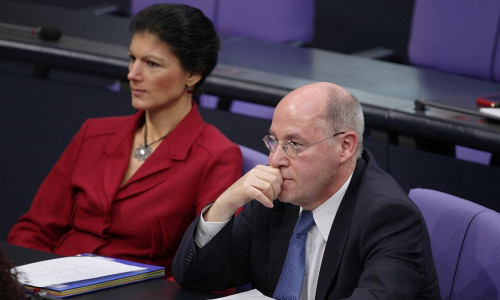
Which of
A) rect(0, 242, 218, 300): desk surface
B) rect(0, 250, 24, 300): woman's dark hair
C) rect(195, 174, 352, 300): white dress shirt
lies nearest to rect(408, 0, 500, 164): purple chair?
rect(195, 174, 352, 300): white dress shirt

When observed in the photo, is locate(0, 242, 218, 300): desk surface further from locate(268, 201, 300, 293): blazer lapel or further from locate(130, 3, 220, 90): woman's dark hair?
locate(130, 3, 220, 90): woman's dark hair

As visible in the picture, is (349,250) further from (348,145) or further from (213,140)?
(213,140)

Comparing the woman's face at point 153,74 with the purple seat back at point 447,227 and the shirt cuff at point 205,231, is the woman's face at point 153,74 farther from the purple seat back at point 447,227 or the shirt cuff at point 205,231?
the purple seat back at point 447,227

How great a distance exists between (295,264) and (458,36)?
205cm

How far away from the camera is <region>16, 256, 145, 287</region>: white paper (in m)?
2.17

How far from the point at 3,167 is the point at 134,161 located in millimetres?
1160

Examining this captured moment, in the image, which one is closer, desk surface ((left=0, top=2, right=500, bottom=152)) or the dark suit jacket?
the dark suit jacket

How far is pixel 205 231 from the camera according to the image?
2.30 metres

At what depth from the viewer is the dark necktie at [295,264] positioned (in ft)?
7.27

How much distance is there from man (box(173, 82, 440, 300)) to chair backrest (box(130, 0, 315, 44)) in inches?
89.0

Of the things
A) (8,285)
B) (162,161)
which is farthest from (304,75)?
(8,285)

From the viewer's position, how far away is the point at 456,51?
4008 millimetres

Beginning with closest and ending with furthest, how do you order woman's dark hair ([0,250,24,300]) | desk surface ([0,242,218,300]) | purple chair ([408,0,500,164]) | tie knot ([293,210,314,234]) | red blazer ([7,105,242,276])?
woman's dark hair ([0,250,24,300]), desk surface ([0,242,218,300]), tie knot ([293,210,314,234]), red blazer ([7,105,242,276]), purple chair ([408,0,500,164])

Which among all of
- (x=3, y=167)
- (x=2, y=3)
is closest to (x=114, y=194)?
(x=3, y=167)
